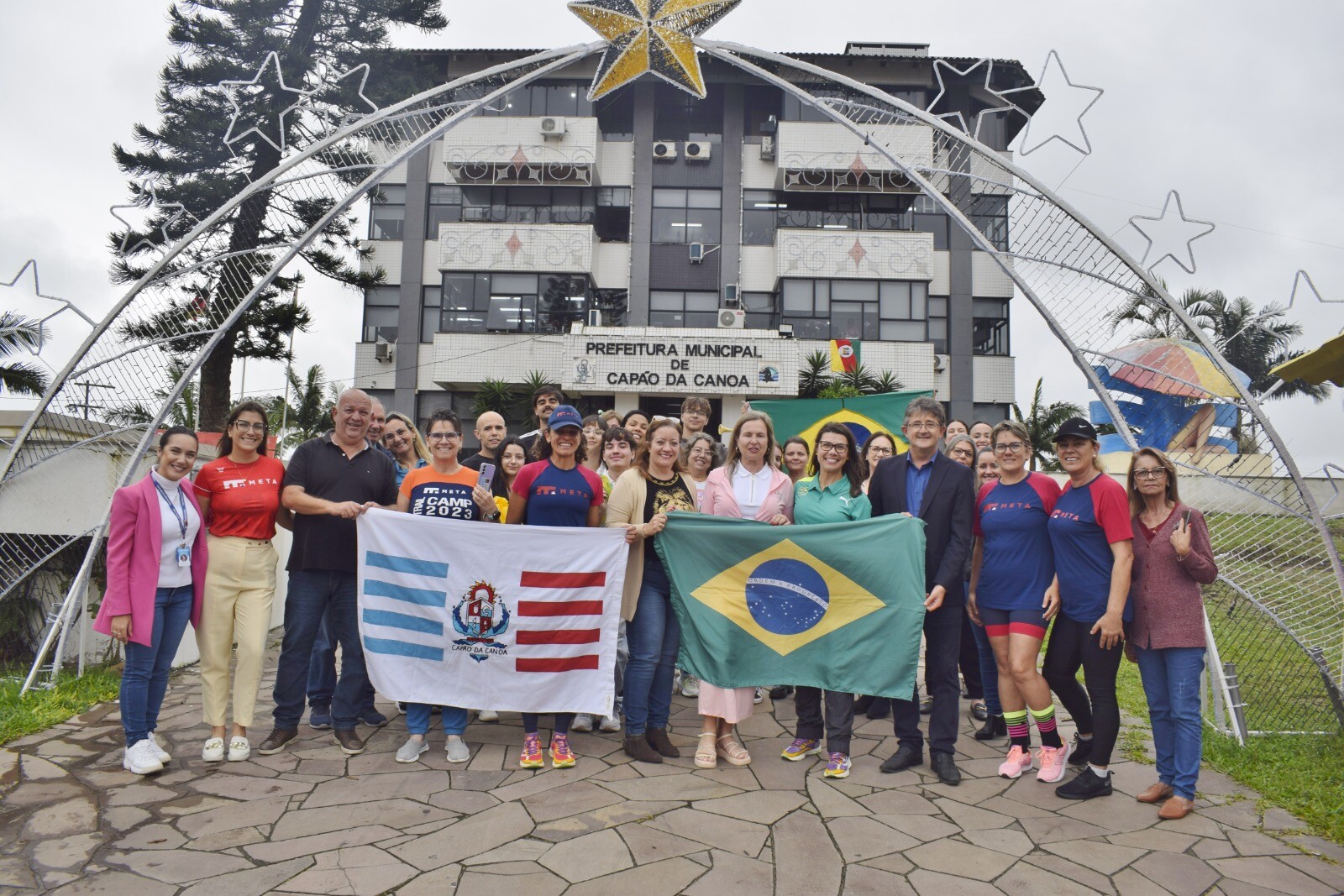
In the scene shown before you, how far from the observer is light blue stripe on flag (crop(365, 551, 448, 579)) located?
503cm

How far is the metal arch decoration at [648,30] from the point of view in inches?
295

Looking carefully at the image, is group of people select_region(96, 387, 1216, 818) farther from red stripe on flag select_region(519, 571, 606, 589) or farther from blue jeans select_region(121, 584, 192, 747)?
red stripe on flag select_region(519, 571, 606, 589)

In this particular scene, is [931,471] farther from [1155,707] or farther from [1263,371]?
[1263,371]

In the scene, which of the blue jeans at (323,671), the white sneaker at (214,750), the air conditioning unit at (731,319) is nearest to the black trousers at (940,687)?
the blue jeans at (323,671)

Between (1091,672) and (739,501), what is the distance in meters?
2.07

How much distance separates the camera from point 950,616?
15.9 ft

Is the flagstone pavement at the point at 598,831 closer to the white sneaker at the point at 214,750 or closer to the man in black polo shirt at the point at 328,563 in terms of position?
the white sneaker at the point at 214,750

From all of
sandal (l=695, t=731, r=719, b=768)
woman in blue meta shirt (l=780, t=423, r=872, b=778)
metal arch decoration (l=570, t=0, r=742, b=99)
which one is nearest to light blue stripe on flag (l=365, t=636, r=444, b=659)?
sandal (l=695, t=731, r=719, b=768)

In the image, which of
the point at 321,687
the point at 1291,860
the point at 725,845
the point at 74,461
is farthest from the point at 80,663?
the point at 1291,860

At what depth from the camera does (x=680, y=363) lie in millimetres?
25688

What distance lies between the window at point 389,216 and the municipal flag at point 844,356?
1470 centimetres

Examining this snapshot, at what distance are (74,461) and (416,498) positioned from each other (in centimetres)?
357

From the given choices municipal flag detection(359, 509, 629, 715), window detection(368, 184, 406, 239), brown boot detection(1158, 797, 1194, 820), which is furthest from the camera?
window detection(368, 184, 406, 239)

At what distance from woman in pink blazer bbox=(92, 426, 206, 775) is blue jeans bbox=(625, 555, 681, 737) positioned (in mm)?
2475
